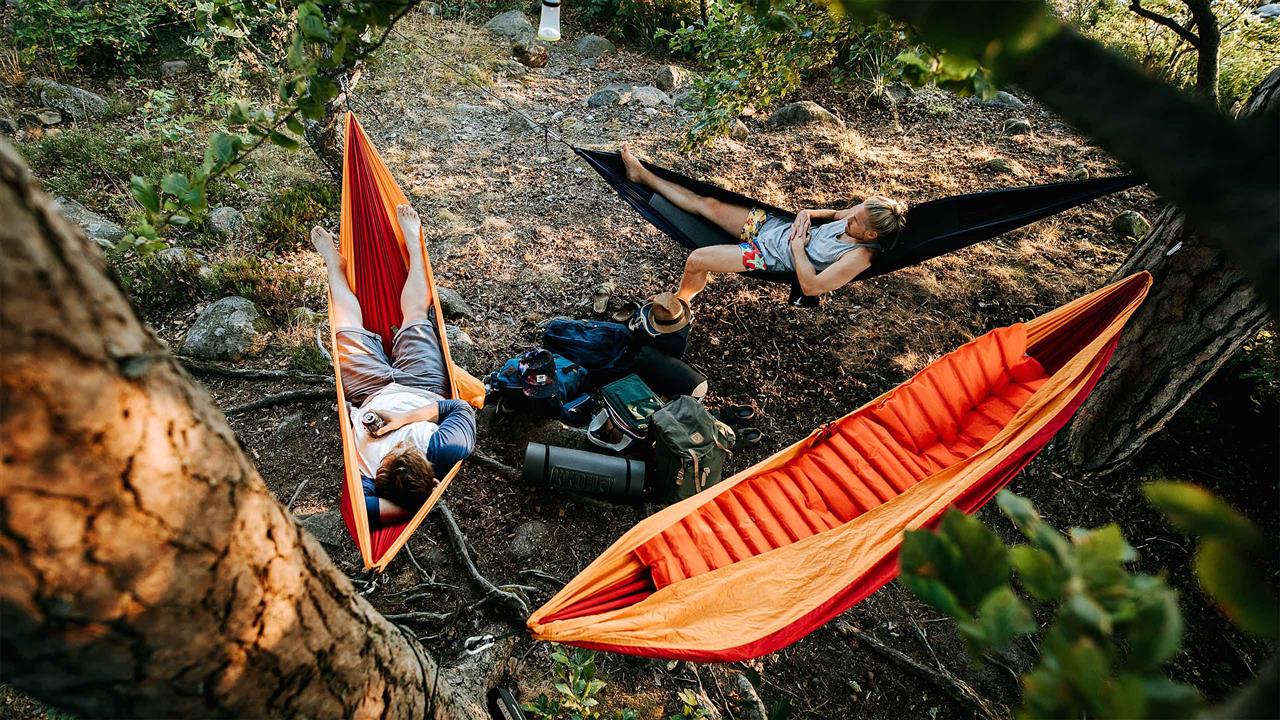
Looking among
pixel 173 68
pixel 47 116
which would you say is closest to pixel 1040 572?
pixel 47 116

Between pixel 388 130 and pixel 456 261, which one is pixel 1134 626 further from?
pixel 388 130

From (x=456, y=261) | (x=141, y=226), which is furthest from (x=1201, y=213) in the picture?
(x=456, y=261)

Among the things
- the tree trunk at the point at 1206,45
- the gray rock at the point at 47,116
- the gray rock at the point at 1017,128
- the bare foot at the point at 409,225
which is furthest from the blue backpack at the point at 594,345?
the gray rock at the point at 47,116

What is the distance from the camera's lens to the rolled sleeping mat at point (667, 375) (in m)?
2.54

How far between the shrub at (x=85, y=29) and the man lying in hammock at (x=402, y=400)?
131 inches

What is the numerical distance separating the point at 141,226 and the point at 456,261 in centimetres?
234

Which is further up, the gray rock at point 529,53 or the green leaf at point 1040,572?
the green leaf at point 1040,572

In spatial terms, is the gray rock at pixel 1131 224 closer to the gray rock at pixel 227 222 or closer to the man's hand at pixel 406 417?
the man's hand at pixel 406 417

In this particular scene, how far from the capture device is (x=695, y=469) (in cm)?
212

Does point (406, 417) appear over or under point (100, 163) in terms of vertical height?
over

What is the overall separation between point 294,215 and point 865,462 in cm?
307

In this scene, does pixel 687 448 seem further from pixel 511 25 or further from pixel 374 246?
pixel 511 25

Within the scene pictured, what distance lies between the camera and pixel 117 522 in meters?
0.49

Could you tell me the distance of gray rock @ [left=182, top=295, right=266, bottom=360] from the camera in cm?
266
